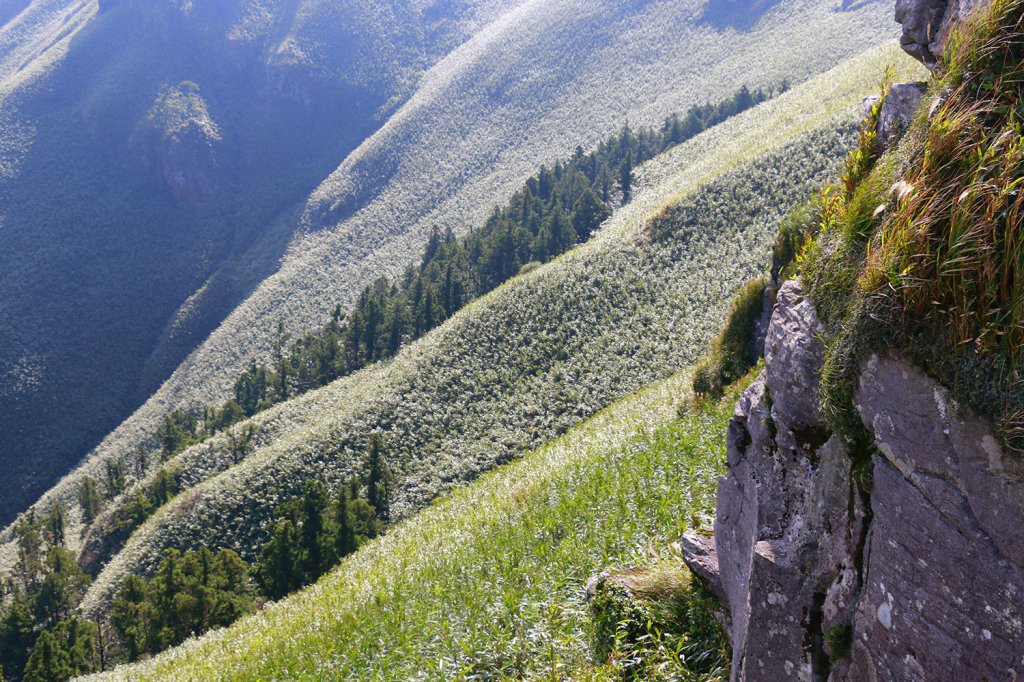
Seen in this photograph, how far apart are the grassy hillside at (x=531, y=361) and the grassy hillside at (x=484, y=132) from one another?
60771mm

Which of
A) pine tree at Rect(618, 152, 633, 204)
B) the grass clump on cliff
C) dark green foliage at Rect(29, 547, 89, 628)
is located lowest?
pine tree at Rect(618, 152, 633, 204)

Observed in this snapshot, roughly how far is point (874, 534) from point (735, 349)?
58.2 feet

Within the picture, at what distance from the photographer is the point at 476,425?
52.6 m

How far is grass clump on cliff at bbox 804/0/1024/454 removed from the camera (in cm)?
400

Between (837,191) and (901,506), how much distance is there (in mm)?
3520

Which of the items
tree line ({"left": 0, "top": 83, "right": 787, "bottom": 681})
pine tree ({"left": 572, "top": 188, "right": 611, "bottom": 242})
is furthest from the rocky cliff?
pine tree ({"left": 572, "top": 188, "right": 611, "bottom": 242})

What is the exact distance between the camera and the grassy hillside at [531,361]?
50250 millimetres

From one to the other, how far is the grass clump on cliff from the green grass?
5.13m

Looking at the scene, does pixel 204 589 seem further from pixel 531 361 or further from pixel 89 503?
pixel 89 503

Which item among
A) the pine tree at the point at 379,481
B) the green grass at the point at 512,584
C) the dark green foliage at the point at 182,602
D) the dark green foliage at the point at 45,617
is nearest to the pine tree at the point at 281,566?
the dark green foliage at the point at 182,602

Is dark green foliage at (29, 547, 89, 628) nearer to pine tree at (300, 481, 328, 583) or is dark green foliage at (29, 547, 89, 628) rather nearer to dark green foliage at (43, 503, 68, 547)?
dark green foliage at (43, 503, 68, 547)

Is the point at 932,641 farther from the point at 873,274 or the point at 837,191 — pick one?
the point at 837,191

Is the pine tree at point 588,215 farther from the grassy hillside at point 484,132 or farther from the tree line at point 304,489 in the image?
the grassy hillside at point 484,132

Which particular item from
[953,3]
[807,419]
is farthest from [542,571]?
[953,3]
